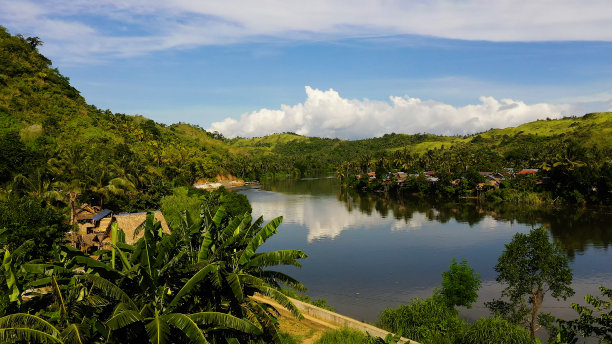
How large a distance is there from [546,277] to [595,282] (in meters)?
16.4

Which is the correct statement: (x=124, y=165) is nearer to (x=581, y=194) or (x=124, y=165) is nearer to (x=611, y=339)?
(x=611, y=339)

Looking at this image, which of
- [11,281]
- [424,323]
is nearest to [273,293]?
[11,281]

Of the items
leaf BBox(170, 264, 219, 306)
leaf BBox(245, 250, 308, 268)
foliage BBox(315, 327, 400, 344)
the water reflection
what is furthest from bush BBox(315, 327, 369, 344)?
the water reflection

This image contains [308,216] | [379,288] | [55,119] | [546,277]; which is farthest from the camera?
[55,119]

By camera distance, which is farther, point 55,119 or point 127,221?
point 55,119

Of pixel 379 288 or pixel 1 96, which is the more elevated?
pixel 1 96

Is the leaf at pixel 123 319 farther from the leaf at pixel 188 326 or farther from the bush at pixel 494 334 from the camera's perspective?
the bush at pixel 494 334

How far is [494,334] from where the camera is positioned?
62.4ft

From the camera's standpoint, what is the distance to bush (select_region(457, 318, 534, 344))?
19.0 m

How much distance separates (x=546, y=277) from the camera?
25172 millimetres

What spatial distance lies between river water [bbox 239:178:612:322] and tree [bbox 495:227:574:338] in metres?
5.40

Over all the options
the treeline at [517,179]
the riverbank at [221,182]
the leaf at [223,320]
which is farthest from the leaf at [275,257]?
the riverbank at [221,182]

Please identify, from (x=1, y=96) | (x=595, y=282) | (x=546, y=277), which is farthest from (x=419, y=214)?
(x=1, y=96)

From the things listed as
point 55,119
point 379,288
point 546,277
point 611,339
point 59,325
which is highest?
point 55,119
